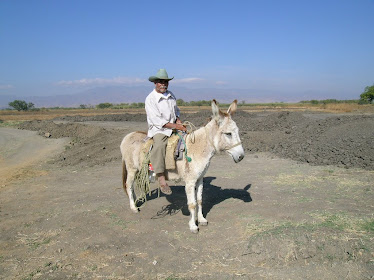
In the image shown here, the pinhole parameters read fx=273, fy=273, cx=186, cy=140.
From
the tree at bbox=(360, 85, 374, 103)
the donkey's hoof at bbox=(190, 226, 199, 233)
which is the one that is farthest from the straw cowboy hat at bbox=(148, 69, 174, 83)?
the tree at bbox=(360, 85, 374, 103)

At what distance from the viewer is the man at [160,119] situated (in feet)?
18.6

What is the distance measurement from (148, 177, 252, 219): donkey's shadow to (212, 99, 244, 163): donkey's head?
2094 mm

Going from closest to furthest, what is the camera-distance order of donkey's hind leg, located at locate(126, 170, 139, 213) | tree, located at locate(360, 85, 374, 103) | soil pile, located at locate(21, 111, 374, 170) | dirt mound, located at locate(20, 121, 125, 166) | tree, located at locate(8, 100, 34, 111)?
donkey's hind leg, located at locate(126, 170, 139, 213) → soil pile, located at locate(21, 111, 374, 170) → dirt mound, located at locate(20, 121, 125, 166) → tree, located at locate(360, 85, 374, 103) → tree, located at locate(8, 100, 34, 111)

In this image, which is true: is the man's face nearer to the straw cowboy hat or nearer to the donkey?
the straw cowboy hat

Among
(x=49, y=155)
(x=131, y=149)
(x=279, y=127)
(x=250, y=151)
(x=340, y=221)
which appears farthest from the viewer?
(x=279, y=127)

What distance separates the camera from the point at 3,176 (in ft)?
36.4

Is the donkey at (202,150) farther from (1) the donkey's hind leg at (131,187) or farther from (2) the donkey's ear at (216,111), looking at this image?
(1) the donkey's hind leg at (131,187)

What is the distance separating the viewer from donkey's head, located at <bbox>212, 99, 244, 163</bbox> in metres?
5.08

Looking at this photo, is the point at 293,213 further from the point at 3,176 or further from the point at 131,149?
the point at 3,176

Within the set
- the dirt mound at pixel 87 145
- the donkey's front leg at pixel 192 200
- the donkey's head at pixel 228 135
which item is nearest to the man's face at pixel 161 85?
the donkey's head at pixel 228 135

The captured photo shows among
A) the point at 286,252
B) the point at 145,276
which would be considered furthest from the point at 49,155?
the point at 286,252

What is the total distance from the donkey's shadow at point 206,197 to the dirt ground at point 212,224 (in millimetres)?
32

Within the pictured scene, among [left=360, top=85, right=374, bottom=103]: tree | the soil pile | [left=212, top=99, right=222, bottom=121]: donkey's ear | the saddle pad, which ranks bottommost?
the soil pile

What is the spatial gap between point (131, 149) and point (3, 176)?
7.69 metres
